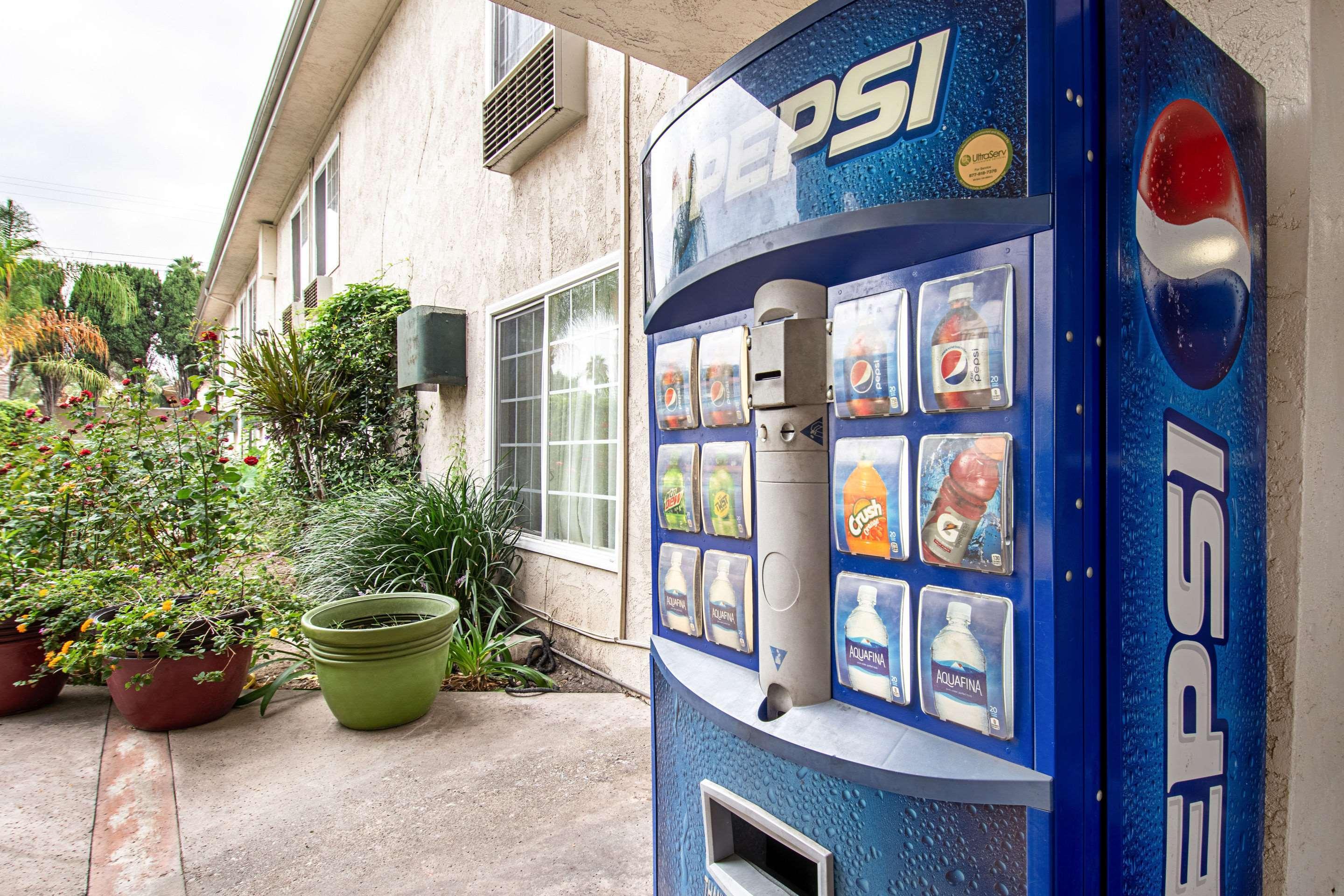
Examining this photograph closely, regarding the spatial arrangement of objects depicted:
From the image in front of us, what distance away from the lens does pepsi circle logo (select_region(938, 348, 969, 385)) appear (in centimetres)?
95

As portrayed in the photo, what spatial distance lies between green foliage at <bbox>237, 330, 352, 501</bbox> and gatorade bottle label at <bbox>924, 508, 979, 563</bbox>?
255 inches

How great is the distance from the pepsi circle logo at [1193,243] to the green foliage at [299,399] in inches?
260

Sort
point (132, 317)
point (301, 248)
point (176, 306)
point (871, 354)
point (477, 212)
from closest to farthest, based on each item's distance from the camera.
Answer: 1. point (871, 354)
2. point (477, 212)
3. point (301, 248)
4. point (132, 317)
5. point (176, 306)

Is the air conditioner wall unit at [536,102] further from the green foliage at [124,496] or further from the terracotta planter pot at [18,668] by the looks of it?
the terracotta planter pot at [18,668]

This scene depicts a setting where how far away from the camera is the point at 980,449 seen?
95 centimetres

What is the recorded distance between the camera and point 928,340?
0.99 metres

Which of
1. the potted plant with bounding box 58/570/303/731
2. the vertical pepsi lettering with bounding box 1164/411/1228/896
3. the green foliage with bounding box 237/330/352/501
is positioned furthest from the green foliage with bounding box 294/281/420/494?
the vertical pepsi lettering with bounding box 1164/411/1228/896

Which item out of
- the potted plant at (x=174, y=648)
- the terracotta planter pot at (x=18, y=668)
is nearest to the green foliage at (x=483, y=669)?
the potted plant at (x=174, y=648)

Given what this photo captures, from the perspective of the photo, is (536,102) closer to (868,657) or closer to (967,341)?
(967,341)

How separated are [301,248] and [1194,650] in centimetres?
1309

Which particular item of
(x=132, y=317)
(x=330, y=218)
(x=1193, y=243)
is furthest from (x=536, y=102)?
(x=132, y=317)

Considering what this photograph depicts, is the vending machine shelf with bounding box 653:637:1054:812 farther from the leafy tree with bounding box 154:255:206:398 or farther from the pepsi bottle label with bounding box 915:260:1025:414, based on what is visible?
the leafy tree with bounding box 154:255:206:398

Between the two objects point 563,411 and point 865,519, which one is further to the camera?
point 563,411

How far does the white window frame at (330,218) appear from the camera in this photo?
9.39m
